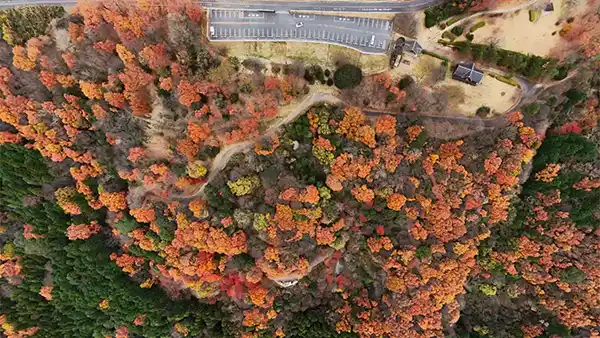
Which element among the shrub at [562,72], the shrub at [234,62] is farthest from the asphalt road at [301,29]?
the shrub at [562,72]

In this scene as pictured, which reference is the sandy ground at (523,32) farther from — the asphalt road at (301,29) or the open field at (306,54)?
the open field at (306,54)

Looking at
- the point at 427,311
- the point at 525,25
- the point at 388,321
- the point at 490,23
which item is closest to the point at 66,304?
the point at 388,321

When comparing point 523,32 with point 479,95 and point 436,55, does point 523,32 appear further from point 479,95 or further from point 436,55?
point 436,55

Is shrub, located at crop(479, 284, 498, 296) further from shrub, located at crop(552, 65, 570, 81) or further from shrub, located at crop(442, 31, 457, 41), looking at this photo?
shrub, located at crop(442, 31, 457, 41)

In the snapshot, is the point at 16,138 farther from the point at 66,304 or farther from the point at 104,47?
the point at 66,304

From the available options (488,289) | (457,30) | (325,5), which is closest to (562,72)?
(457,30)

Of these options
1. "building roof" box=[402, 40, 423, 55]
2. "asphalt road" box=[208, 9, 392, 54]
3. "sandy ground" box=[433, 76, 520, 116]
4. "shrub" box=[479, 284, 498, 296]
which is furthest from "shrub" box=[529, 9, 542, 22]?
"shrub" box=[479, 284, 498, 296]
